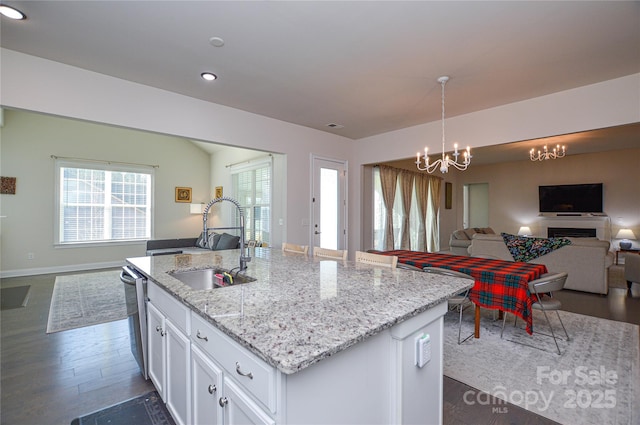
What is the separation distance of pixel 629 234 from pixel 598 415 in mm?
7423

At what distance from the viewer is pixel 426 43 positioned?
2.47 meters

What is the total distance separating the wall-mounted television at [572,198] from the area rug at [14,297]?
11046 millimetres

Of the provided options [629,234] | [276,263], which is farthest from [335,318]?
[629,234]

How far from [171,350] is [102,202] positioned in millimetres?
6635

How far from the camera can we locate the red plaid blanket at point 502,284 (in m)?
2.57

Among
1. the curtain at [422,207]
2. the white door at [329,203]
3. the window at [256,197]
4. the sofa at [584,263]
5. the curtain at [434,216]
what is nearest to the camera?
the sofa at [584,263]

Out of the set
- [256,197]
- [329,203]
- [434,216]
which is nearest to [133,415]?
[329,203]

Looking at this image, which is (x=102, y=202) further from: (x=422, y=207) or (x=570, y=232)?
(x=570, y=232)

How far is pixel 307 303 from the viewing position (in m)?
1.30

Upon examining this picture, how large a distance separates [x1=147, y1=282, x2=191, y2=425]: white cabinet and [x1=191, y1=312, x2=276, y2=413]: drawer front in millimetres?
202

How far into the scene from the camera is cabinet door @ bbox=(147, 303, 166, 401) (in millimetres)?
1787

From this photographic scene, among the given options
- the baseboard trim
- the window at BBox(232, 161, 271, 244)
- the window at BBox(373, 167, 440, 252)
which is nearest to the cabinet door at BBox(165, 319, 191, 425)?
the window at BBox(232, 161, 271, 244)

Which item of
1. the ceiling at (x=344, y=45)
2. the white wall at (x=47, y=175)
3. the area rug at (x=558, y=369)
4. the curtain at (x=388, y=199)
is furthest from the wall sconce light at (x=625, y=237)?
the white wall at (x=47, y=175)

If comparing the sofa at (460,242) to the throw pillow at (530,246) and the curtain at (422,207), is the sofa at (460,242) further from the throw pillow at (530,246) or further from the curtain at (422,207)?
the throw pillow at (530,246)
